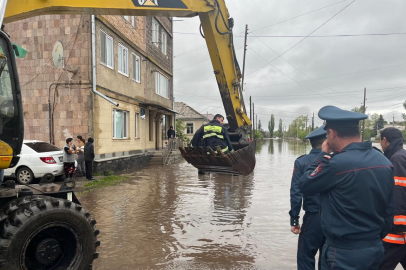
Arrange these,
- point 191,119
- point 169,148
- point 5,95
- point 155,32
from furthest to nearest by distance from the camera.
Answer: point 191,119, point 155,32, point 169,148, point 5,95

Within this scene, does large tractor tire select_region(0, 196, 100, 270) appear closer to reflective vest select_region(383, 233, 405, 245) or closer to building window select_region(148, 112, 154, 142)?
reflective vest select_region(383, 233, 405, 245)

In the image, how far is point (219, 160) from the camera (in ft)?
24.6

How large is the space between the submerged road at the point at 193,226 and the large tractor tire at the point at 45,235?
87 centimetres

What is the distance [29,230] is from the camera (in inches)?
136

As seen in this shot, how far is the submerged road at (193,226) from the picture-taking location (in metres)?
4.91

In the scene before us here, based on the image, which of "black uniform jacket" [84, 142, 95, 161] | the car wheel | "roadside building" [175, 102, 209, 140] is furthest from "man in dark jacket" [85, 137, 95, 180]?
"roadside building" [175, 102, 209, 140]

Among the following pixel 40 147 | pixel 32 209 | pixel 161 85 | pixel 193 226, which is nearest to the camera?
pixel 32 209

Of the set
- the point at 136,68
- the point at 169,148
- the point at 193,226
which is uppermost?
the point at 136,68

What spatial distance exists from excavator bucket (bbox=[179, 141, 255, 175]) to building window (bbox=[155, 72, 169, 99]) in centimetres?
1466

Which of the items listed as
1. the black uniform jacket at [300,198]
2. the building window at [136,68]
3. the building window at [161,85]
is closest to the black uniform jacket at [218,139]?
the black uniform jacket at [300,198]

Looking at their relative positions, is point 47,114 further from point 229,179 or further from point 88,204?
point 229,179

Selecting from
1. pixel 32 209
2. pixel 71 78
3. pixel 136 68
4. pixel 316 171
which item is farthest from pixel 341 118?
pixel 136 68

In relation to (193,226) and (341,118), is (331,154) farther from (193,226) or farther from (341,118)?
(193,226)

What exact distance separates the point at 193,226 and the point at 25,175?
24.4ft
